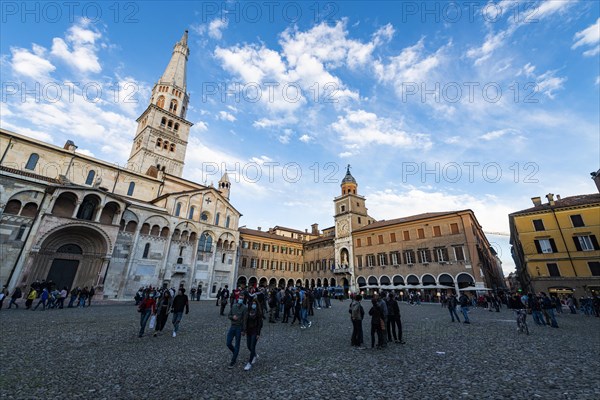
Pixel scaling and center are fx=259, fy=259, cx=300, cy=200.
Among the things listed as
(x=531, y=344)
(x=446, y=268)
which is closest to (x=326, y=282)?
(x=446, y=268)

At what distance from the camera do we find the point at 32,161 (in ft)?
88.5

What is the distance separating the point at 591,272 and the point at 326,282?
32.1 meters

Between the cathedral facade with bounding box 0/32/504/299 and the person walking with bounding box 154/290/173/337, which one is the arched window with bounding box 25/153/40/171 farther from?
the person walking with bounding box 154/290/173/337

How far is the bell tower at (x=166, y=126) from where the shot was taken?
39.4 meters

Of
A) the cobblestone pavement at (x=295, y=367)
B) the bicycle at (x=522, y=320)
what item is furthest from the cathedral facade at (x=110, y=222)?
the bicycle at (x=522, y=320)

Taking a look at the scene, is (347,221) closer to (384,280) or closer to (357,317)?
(384,280)

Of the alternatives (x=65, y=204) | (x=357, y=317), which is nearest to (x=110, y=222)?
(x=65, y=204)

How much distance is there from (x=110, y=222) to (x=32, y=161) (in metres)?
10.5

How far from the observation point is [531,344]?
27.7 feet

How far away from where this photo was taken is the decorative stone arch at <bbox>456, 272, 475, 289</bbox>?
29.2 meters

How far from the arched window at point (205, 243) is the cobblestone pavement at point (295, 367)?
2340 centimetres

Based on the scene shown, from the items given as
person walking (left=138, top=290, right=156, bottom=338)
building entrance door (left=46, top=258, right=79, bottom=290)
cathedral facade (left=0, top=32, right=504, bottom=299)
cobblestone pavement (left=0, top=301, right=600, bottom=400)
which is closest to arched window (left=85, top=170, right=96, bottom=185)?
cathedral facade (left=0, top=32, right=504, bottom=299)

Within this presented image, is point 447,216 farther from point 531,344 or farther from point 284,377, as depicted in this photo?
point 284,377

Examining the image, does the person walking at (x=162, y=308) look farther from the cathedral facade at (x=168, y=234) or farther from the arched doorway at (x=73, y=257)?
the arched doorway at (x=73, y=257)
